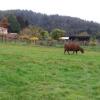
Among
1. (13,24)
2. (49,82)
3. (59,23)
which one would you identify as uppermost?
(59,23)

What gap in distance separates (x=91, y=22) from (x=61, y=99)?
161 meters

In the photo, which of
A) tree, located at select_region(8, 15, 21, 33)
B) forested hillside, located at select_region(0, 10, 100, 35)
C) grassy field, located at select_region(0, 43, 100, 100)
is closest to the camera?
grassy field, located at select_region(0, 43, 100, 100)

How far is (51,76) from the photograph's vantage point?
1590 cm

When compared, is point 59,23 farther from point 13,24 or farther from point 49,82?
point 49,82

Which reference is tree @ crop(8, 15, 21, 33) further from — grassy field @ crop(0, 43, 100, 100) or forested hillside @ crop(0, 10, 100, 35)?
grassy field @ crop(0, 43, 100, 100)

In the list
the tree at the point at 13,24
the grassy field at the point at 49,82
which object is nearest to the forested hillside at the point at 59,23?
the tree at the point at 13,24

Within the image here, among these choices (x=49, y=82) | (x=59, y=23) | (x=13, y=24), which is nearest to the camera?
(x=49, y=82)

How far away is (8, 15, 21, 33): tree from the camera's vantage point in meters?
104

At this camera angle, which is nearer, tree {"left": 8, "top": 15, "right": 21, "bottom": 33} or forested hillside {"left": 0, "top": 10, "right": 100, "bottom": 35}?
tree {"left": 8, "top": 15, "right": 21, "bottom": 33}

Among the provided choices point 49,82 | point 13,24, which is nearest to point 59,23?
point 13,24

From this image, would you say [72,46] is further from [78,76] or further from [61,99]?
[61,99]

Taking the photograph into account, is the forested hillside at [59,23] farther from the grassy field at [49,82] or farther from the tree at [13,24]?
the grassy field at [49,82]

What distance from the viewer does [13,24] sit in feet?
354

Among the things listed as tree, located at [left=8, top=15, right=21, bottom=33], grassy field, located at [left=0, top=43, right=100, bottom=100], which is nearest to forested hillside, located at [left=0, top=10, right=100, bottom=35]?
tree, located at [left=8, top=15, right=21, bottom=33]
